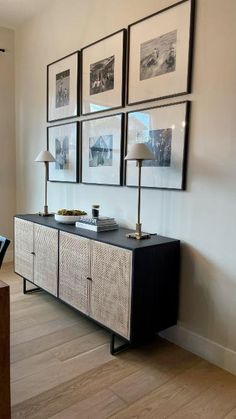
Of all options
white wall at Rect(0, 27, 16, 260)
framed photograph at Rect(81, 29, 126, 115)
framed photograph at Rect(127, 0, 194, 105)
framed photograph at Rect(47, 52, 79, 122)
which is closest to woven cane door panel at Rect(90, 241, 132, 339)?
framed photograph at Rect(127, 0, 194, 105)

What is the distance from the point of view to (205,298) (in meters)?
2.08

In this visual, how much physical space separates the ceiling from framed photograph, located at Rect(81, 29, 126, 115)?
0.92 metres

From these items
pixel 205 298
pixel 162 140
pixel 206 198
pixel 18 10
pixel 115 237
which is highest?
pixel 18 10

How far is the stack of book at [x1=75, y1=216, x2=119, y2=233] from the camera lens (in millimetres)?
2412

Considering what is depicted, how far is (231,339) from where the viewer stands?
6.41 feet

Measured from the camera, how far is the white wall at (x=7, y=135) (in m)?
3.96

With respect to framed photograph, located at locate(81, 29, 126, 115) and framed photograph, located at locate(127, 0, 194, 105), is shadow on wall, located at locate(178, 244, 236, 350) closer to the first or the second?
framed photograph, located at locate(127, 0, 194, 105)

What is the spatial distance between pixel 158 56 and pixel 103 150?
882 millimetres

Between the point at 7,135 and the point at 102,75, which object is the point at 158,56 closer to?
the point at 102,75

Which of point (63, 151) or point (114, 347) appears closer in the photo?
point (114, 347)

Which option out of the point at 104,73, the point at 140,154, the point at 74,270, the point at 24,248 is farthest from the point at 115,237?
the point at 104,73

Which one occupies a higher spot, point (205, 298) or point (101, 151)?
point (101, 151)

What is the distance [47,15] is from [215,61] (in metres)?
2.31

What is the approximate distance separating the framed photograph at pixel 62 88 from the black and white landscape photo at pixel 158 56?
902mm
